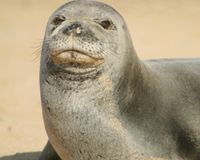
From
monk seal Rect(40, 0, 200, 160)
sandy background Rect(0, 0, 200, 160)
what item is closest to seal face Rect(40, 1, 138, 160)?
monk seal Rect(40, 0, 200, 160)

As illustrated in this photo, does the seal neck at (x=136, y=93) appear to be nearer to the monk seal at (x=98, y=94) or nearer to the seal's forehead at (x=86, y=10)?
the monk seal at (x=98, y=94)

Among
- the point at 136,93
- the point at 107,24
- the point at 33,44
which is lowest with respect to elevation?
Result: the point at 33,44

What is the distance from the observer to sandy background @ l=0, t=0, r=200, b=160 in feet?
18.0

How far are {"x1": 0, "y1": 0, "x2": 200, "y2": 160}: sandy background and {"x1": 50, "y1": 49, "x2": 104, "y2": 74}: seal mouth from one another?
1.74 m

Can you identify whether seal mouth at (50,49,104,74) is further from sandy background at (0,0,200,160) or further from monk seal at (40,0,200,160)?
sandy background at (0,0,200,160)

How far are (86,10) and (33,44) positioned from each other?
24.6 feet

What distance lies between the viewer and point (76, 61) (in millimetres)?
2785

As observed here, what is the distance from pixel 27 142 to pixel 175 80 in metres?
2.25

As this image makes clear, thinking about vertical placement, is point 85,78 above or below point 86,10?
below

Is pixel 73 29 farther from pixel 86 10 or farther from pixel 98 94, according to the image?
pixel 98 94

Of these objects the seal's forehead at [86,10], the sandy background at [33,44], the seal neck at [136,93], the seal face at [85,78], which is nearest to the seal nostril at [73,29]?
the seal face at [85,78]

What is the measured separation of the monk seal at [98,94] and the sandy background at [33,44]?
1663mm

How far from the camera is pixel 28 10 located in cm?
1257

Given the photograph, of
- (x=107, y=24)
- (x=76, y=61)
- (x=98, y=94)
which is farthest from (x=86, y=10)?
(x=98, y=94)
